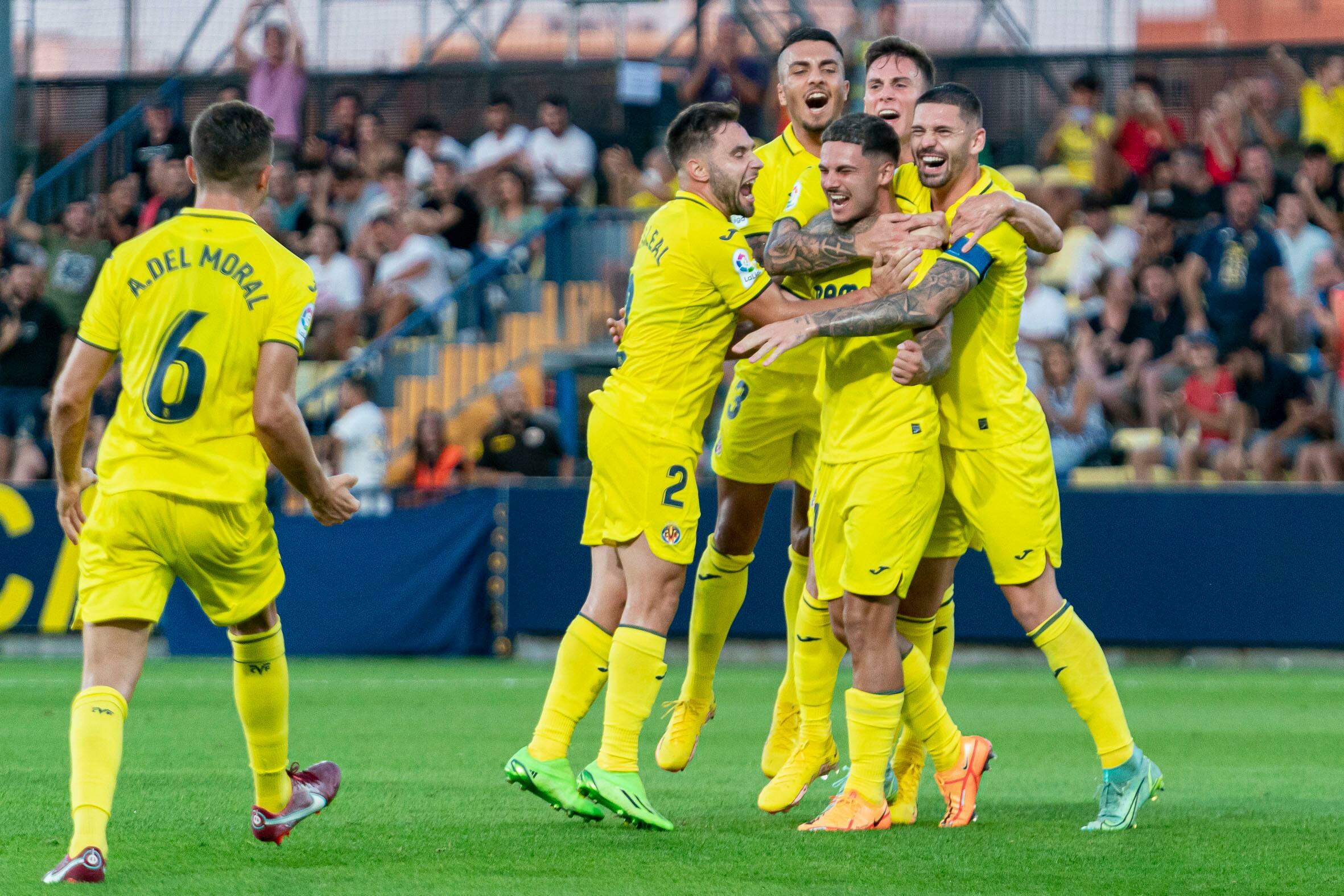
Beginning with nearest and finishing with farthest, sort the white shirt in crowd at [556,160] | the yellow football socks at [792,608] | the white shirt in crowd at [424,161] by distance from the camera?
1. the yellow football socks at [792,608]
2. the white shirt in crowd at [556,160]
3. the white shirt in crowd at [424,161]

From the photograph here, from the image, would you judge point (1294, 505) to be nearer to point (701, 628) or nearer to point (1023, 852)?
point (701, 628)

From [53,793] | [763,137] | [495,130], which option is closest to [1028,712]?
[53,793]

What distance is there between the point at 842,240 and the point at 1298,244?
1066 centimetres

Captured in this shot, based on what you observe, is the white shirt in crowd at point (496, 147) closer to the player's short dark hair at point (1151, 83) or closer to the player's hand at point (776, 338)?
the player's short dark hair at point (1151, 83)

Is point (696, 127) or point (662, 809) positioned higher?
point (696, 127)

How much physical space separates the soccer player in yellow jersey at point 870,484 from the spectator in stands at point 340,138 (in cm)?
1333

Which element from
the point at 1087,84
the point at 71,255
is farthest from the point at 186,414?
the point at 1087,84

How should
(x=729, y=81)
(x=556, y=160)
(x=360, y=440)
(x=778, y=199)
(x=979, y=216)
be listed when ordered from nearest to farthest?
(x=979, y=216), (x=778, y=199), (x=360, y=440), (x=729, y=81), (x=556, y=160)

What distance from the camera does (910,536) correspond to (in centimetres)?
618

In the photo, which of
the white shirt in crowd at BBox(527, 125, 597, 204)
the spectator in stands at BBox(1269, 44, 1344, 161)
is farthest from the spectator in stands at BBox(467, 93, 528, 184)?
the spectator in stands at BBox(1269, 44, 1344, 161)

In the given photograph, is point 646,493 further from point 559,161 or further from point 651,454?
point 559,161

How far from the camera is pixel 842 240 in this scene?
634cm

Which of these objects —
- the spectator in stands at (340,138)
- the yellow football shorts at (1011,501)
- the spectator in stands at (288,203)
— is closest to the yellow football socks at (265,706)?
the yellow football shorts at (1011,501)

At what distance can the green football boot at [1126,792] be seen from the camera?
6.29 m
